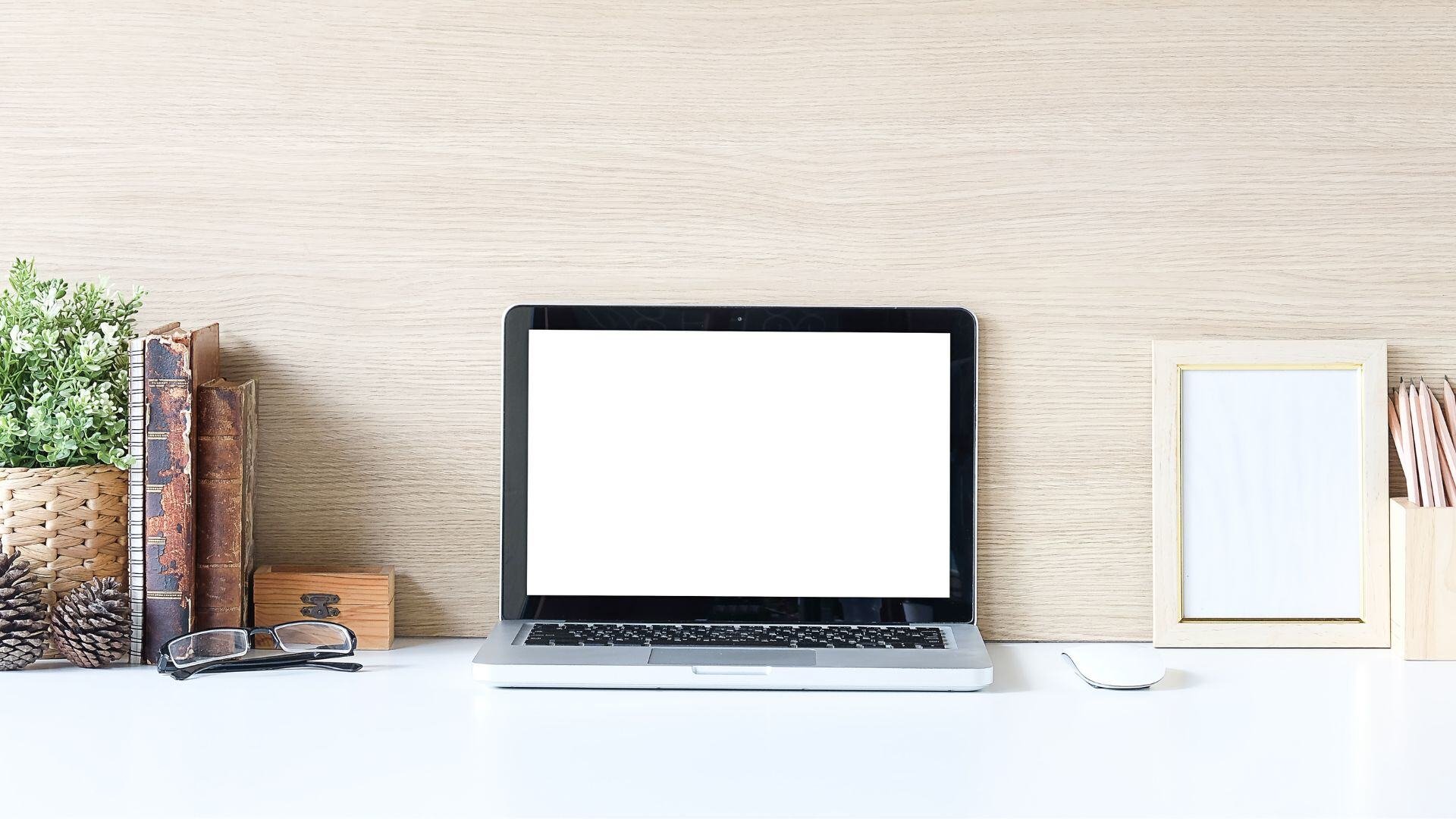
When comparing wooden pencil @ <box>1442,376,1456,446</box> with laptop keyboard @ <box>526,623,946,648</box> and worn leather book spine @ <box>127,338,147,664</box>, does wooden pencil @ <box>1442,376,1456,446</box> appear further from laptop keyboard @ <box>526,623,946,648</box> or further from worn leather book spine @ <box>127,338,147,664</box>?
worn leather book spine @ <box>127,338,147,664</box>

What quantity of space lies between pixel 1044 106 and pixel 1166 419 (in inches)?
13.1

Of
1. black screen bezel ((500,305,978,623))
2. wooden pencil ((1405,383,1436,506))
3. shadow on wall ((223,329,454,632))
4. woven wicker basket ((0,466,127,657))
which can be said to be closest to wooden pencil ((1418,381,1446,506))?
wooden pencil ((1405,383,1436,506))

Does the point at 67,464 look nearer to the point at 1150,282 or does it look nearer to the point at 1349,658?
the point at 1150,282

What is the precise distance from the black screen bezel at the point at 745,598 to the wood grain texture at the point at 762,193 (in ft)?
0.09

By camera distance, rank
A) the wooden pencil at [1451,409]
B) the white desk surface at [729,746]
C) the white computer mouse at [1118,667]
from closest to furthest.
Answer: the white desk surface at [729,746], the white computer mouse at [1118,667], the wooden pencil at [1451,409]

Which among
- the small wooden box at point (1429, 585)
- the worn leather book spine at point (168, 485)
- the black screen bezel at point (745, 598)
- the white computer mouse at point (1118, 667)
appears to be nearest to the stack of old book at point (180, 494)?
the worn leather book spine at point (168, 485)

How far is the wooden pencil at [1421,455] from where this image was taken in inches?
38.8

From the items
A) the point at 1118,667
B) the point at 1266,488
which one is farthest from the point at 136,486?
the point at 1266,488

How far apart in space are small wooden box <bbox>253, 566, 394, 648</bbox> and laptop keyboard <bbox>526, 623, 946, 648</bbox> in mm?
157

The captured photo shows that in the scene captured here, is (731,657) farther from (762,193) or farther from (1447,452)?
(1447,452)

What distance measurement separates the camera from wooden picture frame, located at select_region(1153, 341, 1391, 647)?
3.34 feet

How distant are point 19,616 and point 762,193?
2.54ft

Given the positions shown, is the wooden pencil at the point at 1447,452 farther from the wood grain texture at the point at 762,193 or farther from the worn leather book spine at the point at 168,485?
the worn leather book spine at the point at 168,485

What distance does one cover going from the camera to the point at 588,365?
1032 millimetres
